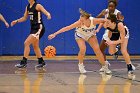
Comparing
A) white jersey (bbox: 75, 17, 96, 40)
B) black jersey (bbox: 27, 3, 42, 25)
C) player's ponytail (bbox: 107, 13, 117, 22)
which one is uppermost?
black jersey (bbox: 27, 3, 42, 25)

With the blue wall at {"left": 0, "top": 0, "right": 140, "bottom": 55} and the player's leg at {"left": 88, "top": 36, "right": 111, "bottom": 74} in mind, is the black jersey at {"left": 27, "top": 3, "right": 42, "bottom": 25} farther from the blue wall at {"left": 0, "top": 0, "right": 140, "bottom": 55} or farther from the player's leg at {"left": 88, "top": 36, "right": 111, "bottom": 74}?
the blue wall at {"left": 0, "top": 0, "right": 140, "bottom": 55}

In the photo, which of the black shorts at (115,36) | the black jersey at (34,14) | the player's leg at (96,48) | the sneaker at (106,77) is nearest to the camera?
the sneaker at (106,77)

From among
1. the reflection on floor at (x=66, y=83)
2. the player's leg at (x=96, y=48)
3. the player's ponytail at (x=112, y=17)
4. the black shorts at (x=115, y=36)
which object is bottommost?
the reflection on floor at (x=66, y=83)

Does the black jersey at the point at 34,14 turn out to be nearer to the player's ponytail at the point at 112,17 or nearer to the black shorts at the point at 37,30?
the black shorts at the point at 37,30

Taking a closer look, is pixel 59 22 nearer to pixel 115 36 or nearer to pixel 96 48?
pixel 96 48

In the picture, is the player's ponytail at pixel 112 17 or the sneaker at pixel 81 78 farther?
the player's ponytail at pixel 112 17

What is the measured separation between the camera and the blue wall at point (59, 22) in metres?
13.7

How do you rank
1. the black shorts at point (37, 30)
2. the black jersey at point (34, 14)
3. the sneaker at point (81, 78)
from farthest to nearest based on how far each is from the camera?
the black jersey at point (34, 14) → the black shorts at point (37, 30) → the sneaker at point (81, 78)

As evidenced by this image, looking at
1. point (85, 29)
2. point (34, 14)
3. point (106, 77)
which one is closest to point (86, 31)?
point (85, 29)

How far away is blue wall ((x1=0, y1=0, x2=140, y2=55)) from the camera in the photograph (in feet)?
45.1

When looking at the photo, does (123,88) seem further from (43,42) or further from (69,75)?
(43,42)

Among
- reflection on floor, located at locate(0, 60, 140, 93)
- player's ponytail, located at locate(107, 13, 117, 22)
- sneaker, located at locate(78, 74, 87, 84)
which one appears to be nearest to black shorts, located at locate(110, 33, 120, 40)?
player's ponytail, located at locate(107, 13, 117, 22)

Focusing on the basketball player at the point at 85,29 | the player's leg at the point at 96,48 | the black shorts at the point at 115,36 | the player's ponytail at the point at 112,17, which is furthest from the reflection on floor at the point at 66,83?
the player's ponytail at the point at 112,17

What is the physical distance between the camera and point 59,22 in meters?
14.1
